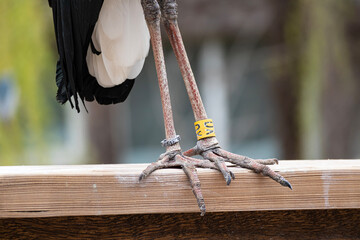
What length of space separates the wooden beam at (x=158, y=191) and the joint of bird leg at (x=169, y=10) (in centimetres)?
78

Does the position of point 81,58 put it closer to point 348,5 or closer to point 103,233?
point 103,233

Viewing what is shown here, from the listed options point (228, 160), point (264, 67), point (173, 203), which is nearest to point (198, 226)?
point (173, 203)

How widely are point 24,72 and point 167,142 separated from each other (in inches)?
104

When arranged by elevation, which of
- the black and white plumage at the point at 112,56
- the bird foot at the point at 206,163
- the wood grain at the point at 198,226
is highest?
the black and white plumage at the point at 112,56

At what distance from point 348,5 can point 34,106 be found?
106 inches

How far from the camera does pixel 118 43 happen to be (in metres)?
2.79

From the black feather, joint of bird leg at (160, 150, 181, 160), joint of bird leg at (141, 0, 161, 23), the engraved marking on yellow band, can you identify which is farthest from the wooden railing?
joint of bird leg at (141, 0, 161, 23)

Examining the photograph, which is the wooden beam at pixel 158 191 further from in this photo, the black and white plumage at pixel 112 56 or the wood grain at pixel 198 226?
the black and white plumage at pixel 112 56

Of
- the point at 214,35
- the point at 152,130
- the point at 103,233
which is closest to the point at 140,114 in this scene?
the point at 152,130

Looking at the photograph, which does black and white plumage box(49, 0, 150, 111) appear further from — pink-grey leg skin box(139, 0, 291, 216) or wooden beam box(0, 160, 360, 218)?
wooden beam box(0, 160, 360, 218)

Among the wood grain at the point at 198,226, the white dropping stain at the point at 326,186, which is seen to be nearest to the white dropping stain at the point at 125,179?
the wood grain at the point at 198,226

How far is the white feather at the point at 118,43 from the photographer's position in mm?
2717

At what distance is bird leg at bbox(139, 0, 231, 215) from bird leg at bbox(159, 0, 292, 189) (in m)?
0.06

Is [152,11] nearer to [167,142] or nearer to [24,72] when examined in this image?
[167,142]
